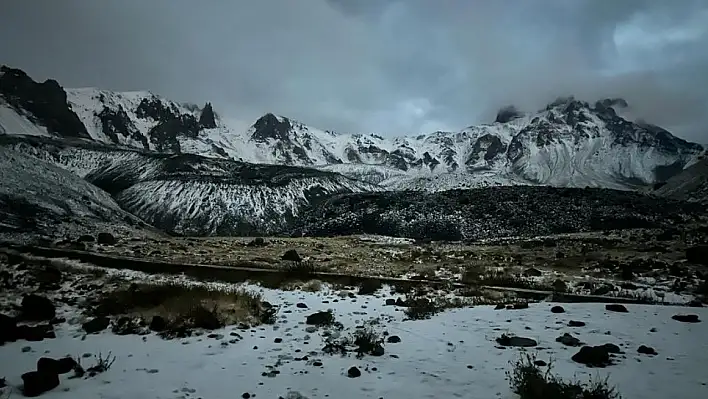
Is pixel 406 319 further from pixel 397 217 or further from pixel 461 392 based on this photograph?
pixel 397 217

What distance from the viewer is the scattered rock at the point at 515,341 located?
12328 mm

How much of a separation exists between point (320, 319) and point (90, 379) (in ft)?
24.7

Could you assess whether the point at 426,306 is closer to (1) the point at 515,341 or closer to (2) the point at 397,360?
(1) the point at 515,341

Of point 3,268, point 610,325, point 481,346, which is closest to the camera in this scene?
point 481,346

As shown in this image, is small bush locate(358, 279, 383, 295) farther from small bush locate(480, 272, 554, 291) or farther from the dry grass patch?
small bush locate(480, 272, 554, 291)

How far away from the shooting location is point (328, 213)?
13950cm

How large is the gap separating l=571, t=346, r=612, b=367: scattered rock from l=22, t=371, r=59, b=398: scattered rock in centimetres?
1136

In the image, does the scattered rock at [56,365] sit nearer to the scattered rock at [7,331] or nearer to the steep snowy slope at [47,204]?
the scattered rock at [7,331]

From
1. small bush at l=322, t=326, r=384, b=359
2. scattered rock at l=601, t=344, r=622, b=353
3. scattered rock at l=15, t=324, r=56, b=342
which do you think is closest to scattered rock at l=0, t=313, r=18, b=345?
scattered rock at l=15, t=324, r=56, b=342

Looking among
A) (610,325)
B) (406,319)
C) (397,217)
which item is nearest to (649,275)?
(610,325)

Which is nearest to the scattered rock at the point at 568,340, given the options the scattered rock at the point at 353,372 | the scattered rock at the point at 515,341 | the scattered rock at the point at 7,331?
the scattered rock at the point at 515,341

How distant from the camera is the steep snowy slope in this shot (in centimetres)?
9369

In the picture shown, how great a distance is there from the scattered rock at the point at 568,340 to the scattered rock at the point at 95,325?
13.8 metres

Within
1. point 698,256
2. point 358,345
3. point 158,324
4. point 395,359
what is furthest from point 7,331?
point 698,256
